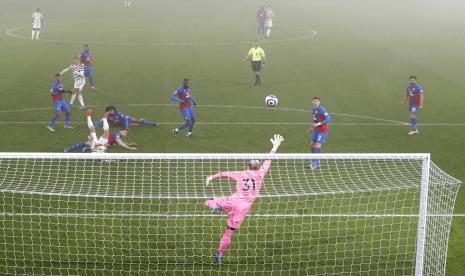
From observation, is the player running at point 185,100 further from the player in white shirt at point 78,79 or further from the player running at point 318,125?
the player in white shirt at point 78,79

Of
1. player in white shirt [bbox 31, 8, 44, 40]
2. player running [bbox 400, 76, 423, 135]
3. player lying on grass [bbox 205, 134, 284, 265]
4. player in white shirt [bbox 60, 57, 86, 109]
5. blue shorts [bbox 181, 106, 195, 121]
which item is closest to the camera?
player lying on grass [bbox 205, 134, 284, 265]

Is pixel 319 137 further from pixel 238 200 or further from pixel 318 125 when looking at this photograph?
pixel 238 200

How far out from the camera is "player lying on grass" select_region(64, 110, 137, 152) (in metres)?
17.9

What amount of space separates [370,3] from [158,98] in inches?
2341

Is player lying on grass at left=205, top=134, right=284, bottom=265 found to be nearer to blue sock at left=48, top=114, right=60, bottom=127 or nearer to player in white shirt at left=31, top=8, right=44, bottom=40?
blue sock at left=48, top=114, right=60, bottom=127

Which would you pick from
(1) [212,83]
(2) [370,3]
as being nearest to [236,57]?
(1) [212,83]

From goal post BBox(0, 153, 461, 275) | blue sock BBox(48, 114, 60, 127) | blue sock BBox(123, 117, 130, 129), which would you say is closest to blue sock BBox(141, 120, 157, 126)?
blue sock BBox(123, 117, 130, 129)

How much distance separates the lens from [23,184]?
15164 millimetres

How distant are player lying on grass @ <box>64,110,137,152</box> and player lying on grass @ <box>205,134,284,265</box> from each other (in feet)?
20.5

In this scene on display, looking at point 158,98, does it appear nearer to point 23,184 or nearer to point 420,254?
point 23,184

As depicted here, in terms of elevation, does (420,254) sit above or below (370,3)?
below

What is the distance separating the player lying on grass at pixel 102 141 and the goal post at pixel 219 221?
3.44 feet

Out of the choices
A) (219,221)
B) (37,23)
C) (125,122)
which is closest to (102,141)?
(125,122)

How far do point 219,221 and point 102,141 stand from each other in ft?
16.9
